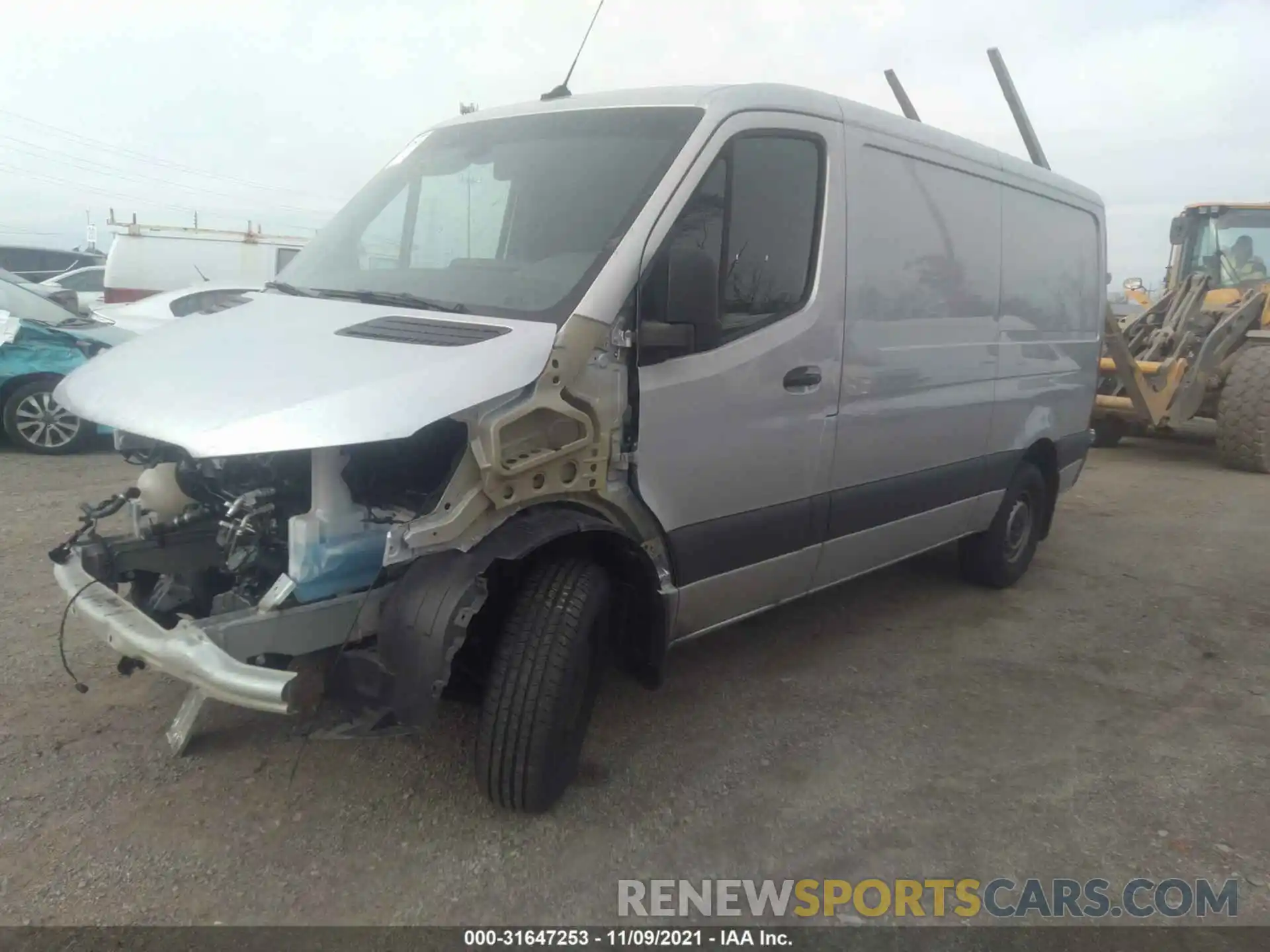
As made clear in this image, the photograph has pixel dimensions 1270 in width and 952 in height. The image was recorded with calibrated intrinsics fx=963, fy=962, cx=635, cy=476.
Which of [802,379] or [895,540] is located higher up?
[802,379]

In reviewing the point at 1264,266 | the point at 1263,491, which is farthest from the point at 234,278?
the point at 1264,266

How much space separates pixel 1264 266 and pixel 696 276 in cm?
1161

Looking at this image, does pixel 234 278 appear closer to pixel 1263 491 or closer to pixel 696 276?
pixel 696 276

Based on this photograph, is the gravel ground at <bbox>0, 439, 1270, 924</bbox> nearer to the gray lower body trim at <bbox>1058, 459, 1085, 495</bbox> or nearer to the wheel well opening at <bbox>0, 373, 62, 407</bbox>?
the gray lower body trim at <bbox>1058, 459, 1085, 495</bbox>

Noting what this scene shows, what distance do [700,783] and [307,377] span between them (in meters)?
1.87

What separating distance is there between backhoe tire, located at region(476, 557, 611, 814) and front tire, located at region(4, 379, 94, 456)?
256 inches

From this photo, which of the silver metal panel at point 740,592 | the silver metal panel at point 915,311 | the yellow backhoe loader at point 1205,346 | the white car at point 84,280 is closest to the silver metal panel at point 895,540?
the silver metal panel at point 740,592

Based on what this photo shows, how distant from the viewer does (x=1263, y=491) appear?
29.7ft

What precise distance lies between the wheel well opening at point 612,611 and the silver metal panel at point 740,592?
203mm

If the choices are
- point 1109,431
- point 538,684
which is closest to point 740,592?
point 538,684

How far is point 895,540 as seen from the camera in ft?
14.9

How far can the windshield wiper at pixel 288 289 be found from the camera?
3.54 meters

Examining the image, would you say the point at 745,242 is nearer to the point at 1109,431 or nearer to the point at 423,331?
the point at 423,331

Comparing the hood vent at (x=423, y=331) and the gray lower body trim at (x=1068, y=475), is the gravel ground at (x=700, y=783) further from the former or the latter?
the hood vent at (x=423, y=331)
